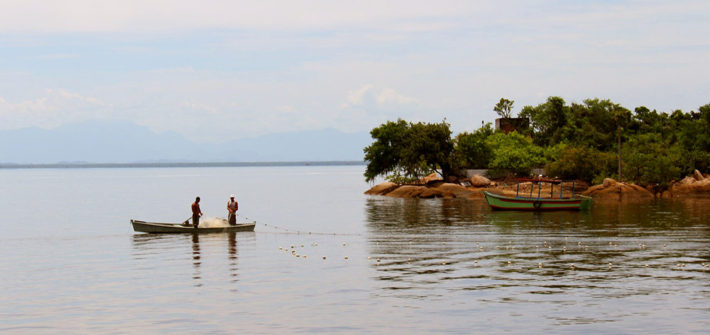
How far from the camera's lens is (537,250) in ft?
124

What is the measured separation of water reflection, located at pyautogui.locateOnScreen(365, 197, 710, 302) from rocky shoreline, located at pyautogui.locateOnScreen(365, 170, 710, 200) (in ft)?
91.7

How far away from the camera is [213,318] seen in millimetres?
22281

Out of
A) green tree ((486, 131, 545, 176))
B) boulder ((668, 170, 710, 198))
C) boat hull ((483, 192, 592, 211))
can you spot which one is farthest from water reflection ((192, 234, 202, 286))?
green tree ((486, 131, 545, 176))

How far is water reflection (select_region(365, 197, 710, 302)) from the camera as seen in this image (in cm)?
2781

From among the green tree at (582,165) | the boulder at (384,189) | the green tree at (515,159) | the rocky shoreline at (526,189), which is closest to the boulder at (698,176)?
the rocky shoreline at (526,189)

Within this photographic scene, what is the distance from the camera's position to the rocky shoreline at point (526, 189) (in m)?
93.8

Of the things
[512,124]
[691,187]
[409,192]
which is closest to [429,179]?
[409,192]

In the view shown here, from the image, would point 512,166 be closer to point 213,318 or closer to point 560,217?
point 560,217

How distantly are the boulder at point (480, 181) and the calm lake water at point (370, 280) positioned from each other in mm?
49810

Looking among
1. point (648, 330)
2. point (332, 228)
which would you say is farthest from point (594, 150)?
point (648, 330)

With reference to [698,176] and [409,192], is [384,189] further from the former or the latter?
[698,176]

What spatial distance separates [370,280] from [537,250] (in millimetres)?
12149

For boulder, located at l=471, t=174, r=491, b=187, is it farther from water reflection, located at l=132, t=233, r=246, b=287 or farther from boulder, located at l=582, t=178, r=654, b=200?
water reflection, located at l=132, t=233, r=246, b=287

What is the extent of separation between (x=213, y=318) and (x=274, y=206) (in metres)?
69.0
